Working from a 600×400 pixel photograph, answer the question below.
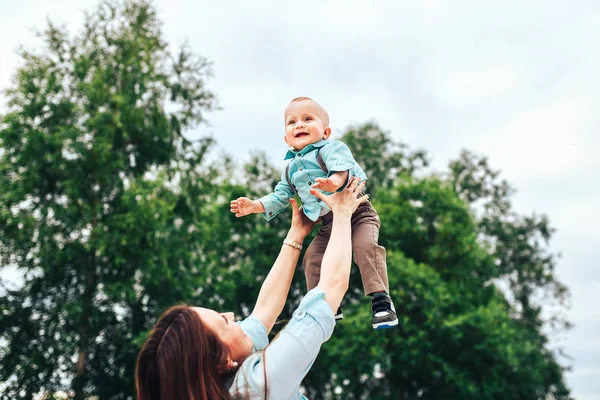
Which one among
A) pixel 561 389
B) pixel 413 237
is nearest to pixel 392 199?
pixel 413 237

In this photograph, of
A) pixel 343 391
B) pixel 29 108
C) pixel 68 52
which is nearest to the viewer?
pixel 29 108

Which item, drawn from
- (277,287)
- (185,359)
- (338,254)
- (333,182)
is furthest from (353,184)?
(185,359)

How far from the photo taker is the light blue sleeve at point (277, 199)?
3.57m

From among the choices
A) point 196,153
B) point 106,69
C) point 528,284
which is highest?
point 106,69

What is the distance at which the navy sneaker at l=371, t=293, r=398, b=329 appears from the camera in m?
3.05

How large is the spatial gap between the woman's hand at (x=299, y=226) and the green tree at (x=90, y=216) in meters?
15.9

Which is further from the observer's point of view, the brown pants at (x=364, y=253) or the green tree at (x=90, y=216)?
the green tree at (x=90, y=216)

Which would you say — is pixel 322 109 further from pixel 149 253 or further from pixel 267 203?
pixel 149 253

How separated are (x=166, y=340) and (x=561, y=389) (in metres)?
25.7

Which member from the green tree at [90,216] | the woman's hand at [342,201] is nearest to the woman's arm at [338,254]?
the woman's hand at [342,201]

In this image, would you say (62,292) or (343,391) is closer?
(62,292)

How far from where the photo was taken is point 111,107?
2059cm

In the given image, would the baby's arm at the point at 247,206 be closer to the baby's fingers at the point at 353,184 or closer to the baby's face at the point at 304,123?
the baby's face at the point at 304,123

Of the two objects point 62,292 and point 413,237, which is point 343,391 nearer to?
point 413,237
